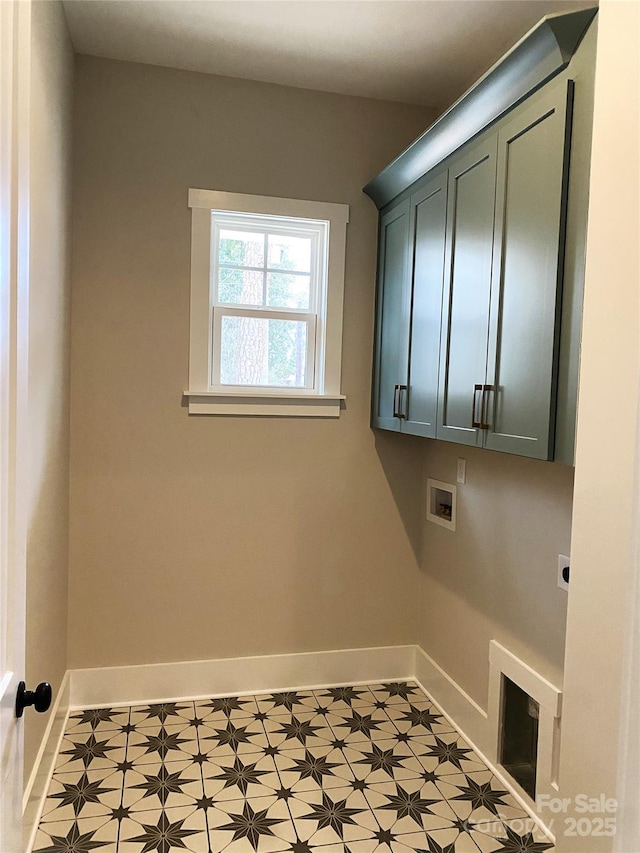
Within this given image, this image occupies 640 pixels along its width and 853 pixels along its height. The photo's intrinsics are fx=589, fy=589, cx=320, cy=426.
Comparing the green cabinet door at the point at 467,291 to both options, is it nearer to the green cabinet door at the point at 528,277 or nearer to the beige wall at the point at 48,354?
the green cabinet door at the point at 528,277

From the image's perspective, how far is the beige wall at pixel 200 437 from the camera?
2760 millimetres

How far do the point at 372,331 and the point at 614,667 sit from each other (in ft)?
7.76

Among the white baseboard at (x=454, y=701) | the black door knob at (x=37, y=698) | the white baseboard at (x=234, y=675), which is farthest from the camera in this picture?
the white baseboard at (x=234, y=675)

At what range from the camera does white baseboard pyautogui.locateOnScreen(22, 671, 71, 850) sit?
191 centimetres

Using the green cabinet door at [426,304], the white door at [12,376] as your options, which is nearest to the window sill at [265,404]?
the green cabinet door at [426,304]

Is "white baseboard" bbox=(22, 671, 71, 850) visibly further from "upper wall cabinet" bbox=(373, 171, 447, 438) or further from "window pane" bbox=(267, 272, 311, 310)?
"window pane" bbox=(267, 272, 311, 310)

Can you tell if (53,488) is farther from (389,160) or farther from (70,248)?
(389,160)

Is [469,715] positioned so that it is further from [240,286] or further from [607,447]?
[240,286]

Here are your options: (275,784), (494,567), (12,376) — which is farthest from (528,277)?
(275,784)

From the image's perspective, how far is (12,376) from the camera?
96 cm

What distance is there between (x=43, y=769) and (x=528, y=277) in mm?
2388

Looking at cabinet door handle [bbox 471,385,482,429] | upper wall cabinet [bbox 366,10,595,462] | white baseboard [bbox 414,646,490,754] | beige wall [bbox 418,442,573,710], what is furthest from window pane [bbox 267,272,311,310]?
white baseboard [bbox 414,646,490,754]

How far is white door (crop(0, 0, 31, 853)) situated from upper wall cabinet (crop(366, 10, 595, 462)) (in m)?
1.34

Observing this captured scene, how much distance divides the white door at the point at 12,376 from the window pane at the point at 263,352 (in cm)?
195
